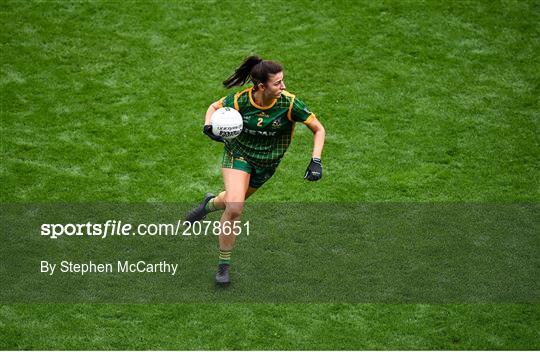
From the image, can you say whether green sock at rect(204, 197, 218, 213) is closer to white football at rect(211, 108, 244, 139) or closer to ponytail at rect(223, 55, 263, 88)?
white football at rect(211, 108, 244, 139)

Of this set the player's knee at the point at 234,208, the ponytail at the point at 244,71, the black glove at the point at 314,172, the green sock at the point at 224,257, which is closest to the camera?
the black glove at the point at 314,172

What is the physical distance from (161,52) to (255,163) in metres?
4.89

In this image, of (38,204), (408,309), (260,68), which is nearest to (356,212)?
(408,309)

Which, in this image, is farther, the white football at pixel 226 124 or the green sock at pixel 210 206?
the green sock at pixel 210 206

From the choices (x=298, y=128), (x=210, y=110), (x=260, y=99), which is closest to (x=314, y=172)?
(x=260, y=99)

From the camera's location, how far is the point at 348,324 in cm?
867

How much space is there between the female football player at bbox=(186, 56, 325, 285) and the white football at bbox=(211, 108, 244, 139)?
75mm

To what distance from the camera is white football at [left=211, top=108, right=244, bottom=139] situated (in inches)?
343

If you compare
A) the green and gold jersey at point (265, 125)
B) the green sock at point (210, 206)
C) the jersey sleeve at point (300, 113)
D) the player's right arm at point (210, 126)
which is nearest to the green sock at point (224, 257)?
the green sock at point (210, 206)

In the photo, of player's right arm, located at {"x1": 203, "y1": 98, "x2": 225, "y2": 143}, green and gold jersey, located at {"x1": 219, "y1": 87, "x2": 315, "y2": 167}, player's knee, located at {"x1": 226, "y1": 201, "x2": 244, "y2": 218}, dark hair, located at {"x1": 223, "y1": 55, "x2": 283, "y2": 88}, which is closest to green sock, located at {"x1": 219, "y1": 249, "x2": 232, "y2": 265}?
player's knee, located at {"x1": 226, "y1": 201, "x2": 244, "y2": 218}

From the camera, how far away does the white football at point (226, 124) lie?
871 cm

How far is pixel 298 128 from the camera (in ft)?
40.4

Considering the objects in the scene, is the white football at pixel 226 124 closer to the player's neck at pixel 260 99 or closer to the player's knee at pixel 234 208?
the player's neck at pixel 260 99

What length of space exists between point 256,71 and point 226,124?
0.58 m
